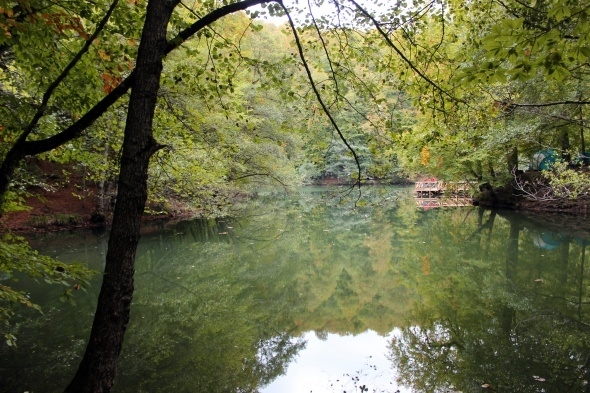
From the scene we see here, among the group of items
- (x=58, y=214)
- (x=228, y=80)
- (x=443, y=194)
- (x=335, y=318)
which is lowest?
(x=335, y=318)

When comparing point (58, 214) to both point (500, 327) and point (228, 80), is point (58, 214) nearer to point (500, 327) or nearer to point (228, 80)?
point (228, 80)

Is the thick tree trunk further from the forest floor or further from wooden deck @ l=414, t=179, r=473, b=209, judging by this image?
wooden deck @ l=414, t=179, r=473, b=209

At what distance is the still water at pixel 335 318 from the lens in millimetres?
5234

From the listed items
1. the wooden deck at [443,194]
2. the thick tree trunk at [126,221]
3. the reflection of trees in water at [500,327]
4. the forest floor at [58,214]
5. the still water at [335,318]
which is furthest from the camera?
→ the wooden deck at [443,194]

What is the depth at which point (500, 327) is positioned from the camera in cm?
664

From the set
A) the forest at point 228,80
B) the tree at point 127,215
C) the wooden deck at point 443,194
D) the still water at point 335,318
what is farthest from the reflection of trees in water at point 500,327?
the wooden deck at point 443,194

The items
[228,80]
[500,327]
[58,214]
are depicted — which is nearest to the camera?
[228,80]

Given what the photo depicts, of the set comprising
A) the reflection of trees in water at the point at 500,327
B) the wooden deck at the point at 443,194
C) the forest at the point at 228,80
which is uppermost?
the forest at the point at 228,80

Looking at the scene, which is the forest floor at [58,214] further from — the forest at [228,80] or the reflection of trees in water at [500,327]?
the reflection of trees in water at [500,327]

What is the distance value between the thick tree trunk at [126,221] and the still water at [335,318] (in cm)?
183

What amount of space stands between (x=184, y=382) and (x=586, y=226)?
54.0ft

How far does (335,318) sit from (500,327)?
2953 millimetres

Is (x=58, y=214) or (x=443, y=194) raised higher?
(x=58, y=214)

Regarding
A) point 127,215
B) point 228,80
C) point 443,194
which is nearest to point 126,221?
point 127,215
